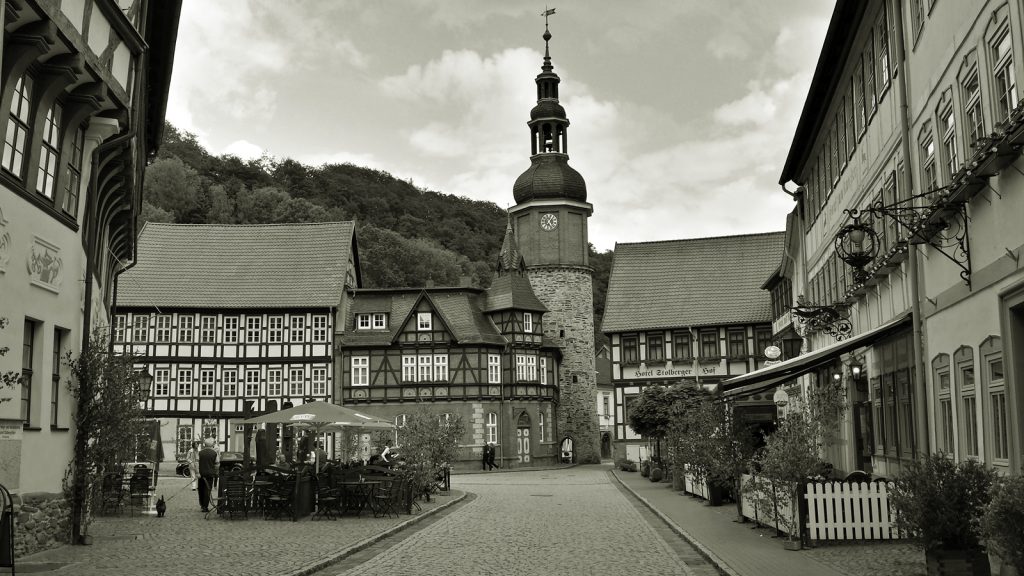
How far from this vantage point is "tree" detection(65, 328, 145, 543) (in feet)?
49.9

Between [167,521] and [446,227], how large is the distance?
262 ft

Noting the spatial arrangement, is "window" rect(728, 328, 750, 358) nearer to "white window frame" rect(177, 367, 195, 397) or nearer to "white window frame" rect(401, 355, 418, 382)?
"white window frame" rect(401, 355, 418, 382)

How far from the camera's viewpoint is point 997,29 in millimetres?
10727

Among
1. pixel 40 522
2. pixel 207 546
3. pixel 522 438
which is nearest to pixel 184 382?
pixel 522 438

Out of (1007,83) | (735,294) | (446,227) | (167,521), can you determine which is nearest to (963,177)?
(1007,83)

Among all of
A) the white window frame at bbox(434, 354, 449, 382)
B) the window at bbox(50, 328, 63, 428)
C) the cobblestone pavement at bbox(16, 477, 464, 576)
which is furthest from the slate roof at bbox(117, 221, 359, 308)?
the window at bbox(50, 328, 63, 428)

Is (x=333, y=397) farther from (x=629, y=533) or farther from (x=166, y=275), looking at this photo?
(x=629, y=533)

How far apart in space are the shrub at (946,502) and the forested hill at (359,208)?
71.6 meters

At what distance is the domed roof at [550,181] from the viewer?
210ft

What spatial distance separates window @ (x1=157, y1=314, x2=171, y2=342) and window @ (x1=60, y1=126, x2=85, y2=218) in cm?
3830

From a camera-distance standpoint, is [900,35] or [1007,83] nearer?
[1007,83]

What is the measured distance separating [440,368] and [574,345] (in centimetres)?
1166

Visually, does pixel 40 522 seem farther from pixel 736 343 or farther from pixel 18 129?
pixel 736 343

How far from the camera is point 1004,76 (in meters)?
10.8
